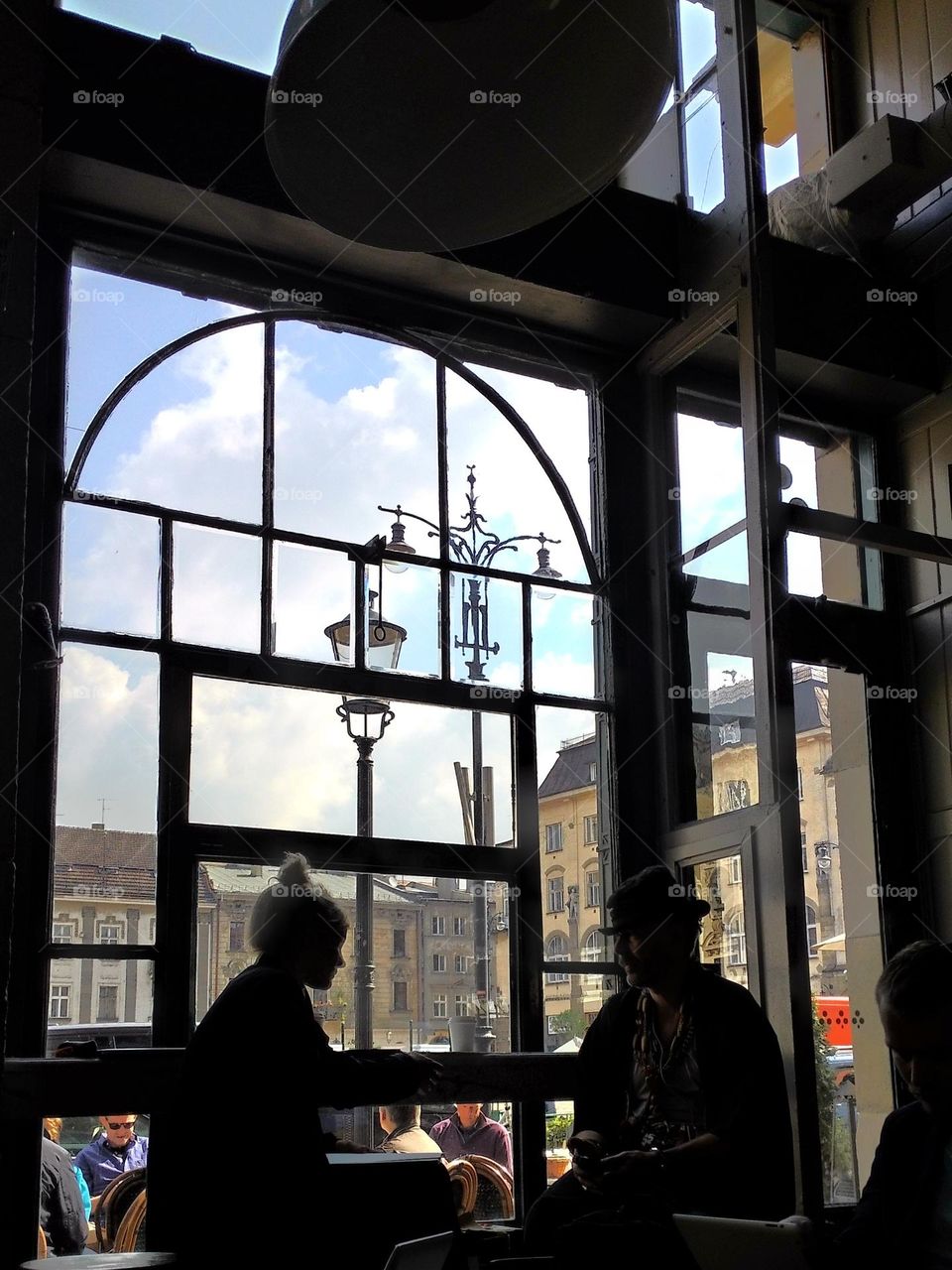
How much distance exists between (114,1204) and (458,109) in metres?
3.11

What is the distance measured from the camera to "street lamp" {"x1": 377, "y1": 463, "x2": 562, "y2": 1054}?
4305mm

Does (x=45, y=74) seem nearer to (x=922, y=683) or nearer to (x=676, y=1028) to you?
(x=676, y=1028)

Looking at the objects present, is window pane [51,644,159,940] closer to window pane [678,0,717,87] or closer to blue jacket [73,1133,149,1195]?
blue jacket [73,1133,149,1195]

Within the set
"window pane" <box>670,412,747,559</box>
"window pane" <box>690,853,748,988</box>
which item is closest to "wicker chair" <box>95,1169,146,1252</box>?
"window pane" <box>690,853,748,988</box>

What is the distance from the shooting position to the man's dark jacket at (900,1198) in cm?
199

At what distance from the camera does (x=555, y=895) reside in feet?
14.5

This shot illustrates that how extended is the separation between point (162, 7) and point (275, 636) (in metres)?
1.93

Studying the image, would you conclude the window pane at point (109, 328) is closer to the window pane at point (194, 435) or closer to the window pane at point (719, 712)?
the window pane at point (194, 435)

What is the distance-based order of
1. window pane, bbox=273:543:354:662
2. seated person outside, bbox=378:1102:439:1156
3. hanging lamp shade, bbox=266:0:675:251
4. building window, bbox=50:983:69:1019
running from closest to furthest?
1. hanging lamp shade, bbox=266:0:675:251
2. building window, bbox=50:983:69:1019
3. seated person outside, bbox=378:1102:439:1156
4. window pane, bbox=273:543:354:662

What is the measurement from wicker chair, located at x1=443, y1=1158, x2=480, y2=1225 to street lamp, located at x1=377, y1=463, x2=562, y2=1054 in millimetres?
489

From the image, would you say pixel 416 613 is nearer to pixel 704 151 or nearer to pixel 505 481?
pixel 505 481

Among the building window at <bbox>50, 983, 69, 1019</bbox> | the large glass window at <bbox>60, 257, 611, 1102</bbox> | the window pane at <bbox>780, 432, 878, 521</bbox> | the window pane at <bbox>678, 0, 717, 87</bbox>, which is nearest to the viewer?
the building window at <bbox>50, 983, 69, 1019</bbox>

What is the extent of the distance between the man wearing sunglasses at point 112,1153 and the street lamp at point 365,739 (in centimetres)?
66

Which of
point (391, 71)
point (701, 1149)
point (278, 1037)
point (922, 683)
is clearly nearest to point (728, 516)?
point (922, 683)
